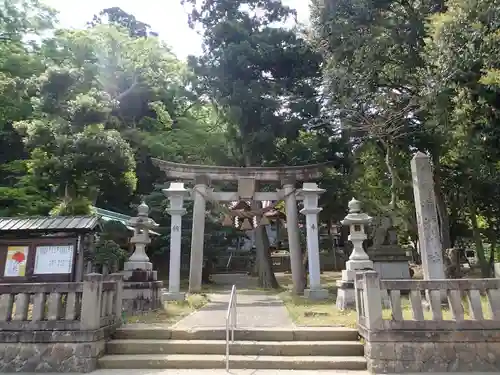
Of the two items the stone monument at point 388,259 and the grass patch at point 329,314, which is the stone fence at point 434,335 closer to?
the grass patch at point 329,314

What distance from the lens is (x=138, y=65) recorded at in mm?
25875

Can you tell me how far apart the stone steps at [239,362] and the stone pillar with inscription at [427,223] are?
3625mm

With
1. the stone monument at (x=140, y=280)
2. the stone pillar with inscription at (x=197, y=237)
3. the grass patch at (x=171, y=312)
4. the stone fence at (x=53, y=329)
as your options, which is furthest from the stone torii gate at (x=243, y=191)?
the stone fence at (x=53, y=329)

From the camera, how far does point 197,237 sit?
46.6 ft

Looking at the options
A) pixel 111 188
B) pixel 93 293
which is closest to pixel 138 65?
pixel 111 188

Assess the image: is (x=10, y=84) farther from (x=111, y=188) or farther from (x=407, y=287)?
(x=407, y=287)

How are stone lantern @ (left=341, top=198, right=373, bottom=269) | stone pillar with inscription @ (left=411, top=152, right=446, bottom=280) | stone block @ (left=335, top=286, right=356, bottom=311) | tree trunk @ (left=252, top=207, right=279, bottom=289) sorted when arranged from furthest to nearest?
tree trunk @ (left=252, top=207, right=279, bottom=289)
stone lantern @ (left=341, top=198, right=373, bottom=269)
stone block @ (left=335, top=286, right=356, bottom=311)
stone pillar with inscription @ (left=411, top=152, right=446, bottom=280)

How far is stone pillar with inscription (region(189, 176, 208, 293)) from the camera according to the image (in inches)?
547

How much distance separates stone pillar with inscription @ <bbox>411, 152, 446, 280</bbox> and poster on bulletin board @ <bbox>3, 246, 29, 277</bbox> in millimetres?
9272

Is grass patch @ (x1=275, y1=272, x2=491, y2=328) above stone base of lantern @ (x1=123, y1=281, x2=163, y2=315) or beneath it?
beneath

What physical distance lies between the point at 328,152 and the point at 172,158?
8.84m

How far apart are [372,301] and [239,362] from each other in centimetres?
245

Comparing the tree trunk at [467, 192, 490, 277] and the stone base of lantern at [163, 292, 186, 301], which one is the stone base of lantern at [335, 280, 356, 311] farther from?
the tree trunk at [467, 192, 490, 277]

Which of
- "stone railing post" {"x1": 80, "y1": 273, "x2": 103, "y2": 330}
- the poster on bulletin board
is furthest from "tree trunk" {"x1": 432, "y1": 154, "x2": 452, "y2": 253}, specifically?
the poster on bulletin board
